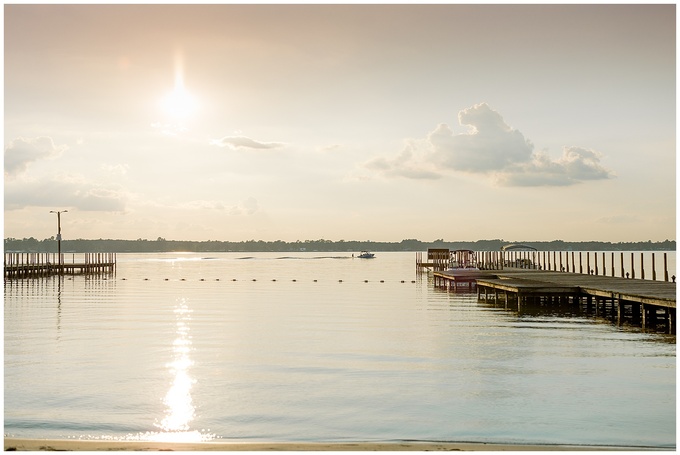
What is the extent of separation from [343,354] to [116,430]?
33.9ft

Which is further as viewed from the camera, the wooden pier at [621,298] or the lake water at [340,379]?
the wooden pier at [621,298]

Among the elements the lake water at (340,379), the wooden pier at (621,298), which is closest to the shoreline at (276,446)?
the lake water at (340,379)

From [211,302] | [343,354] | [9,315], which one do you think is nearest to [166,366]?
[343,354]

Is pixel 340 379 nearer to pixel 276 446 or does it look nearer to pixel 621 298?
pixel 276 446

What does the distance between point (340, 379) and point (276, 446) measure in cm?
659

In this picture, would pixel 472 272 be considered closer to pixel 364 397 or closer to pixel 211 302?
pixel 211 302

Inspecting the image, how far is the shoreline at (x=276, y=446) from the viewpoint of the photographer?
11.8 meters

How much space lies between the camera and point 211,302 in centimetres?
4684

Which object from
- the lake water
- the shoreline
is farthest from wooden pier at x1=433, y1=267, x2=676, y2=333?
the shoreline

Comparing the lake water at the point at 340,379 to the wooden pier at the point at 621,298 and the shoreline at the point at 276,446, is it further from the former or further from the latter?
the wooden pier at the point at 621,298

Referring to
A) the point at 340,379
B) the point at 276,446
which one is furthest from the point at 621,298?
the point at 276,446

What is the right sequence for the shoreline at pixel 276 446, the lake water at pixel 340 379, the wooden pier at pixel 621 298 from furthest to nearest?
the wooden pier at pixel 621 298, the lake water at pixel 340 379, the shoreline at pixel 276 446

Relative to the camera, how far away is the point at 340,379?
18.7 metres

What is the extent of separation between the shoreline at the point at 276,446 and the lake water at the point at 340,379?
1.93 feet
